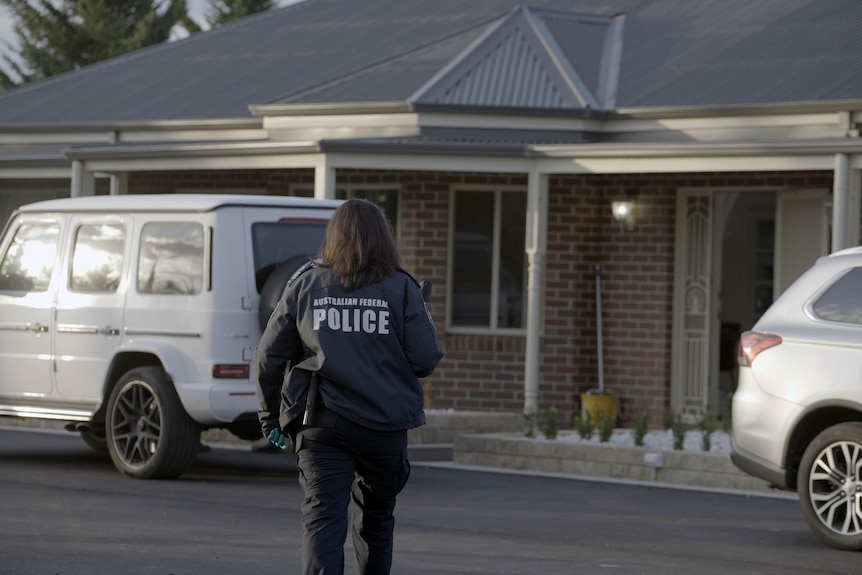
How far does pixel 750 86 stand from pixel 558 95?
2142 mm

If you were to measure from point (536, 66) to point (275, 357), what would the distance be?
1342 cm

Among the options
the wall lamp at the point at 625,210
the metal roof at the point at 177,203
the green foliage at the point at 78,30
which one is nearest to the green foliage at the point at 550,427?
the metal roof at the point at 177,203

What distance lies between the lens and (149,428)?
11.7 metres

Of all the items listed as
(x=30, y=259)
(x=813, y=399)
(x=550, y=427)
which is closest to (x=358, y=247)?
(x=813, y=399)

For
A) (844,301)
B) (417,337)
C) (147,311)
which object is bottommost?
(417,337)

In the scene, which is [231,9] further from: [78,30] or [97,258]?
[97,258]

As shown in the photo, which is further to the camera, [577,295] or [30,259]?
→ [577,295]

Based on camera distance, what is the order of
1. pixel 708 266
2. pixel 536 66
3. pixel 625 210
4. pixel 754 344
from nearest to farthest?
pixel 754 344, pixel 708 266, pixel 625 210, pixel 536 66

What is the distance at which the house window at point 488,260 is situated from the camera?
1869 centimetres

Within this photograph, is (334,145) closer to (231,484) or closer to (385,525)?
(231,484)

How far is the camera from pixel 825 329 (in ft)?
31.2

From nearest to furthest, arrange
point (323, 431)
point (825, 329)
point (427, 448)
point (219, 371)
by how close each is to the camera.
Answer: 1. point (323, 431)
2. point (825, 329)
3. point (219, 371)
4. point (427, 448)

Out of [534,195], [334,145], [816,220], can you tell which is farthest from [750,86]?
[334,145]

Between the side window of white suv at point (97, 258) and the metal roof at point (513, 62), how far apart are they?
6.49 meters
